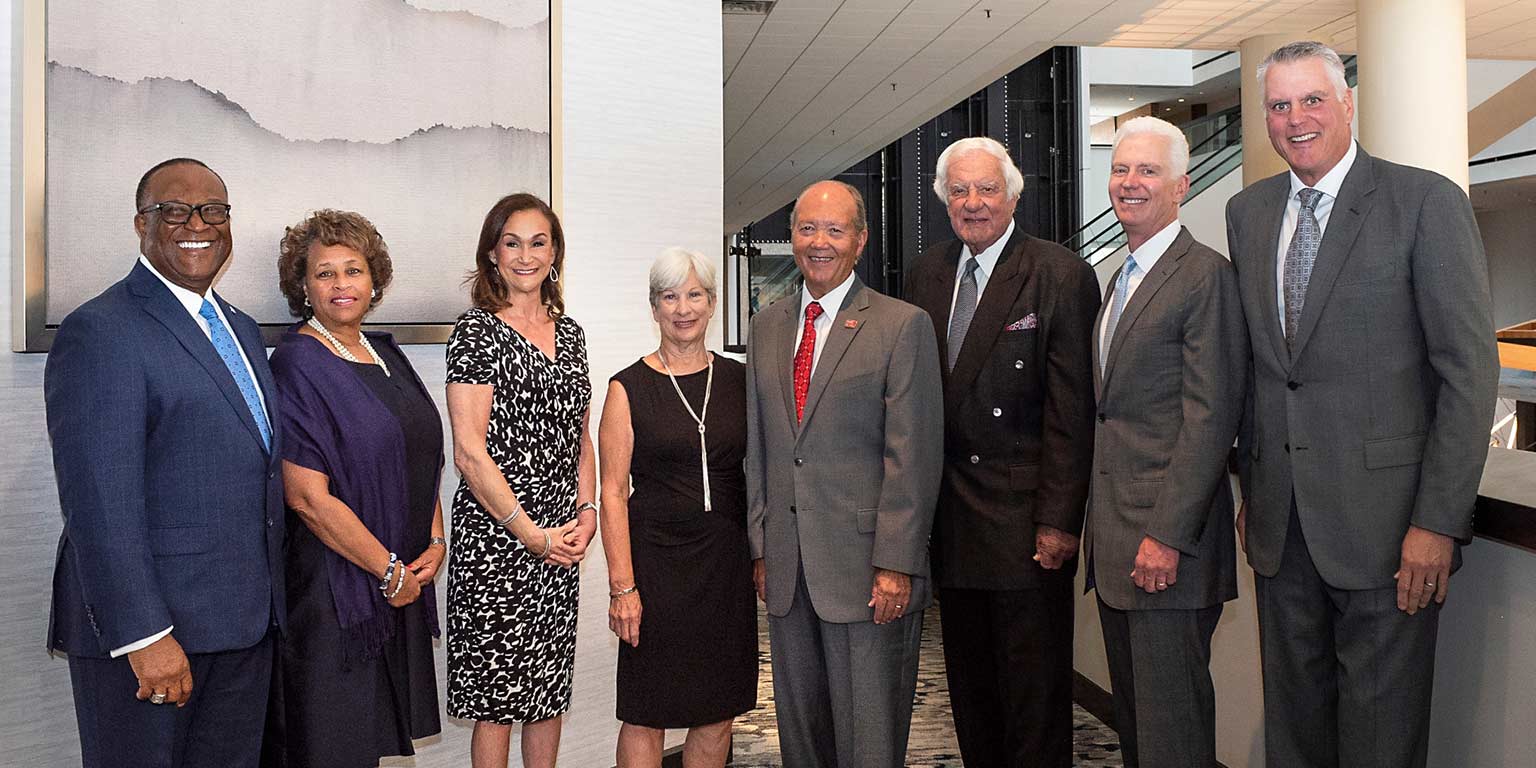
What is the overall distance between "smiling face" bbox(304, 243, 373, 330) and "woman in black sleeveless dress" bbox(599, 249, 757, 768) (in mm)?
676

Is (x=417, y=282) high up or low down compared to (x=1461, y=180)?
down

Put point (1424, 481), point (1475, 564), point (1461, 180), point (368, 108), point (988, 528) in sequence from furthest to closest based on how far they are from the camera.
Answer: point (1461, 180), point (368, 108), point (988, 528), point (1475, 564), point (1424, 481)

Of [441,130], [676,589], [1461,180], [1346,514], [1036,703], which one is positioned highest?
[1461,180]

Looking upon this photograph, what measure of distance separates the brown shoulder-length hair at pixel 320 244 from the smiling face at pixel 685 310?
0.74 metres

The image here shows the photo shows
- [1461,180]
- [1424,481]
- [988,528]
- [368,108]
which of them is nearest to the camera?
[1424,481]

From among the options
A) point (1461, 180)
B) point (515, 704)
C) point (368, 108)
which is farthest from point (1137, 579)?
point (1461, 180)

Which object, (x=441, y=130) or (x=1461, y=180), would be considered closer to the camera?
(x=441, y=130)

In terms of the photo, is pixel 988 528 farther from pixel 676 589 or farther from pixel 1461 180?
pixel 1461 180

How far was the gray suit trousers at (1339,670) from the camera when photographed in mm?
2338

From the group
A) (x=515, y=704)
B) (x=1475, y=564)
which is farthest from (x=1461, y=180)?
(x=515, y=704)

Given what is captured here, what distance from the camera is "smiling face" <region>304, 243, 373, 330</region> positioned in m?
2.78

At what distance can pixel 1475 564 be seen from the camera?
8.35 feet

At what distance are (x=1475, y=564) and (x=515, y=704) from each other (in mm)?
2378

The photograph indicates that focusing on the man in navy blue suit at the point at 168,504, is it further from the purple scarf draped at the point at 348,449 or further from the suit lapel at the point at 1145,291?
the suit lapel at the point at 1145,291
